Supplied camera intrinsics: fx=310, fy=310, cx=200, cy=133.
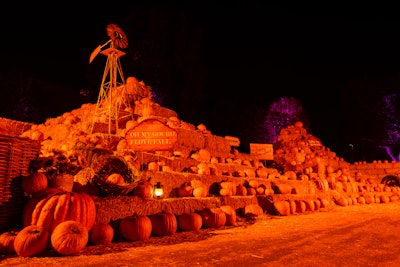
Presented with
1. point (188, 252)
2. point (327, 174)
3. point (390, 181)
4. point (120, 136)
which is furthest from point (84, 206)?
point (390, 181)

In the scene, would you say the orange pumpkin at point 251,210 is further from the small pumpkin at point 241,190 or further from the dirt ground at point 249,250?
the dirt ground at point 249,250

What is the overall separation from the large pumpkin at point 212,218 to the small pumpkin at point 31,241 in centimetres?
295

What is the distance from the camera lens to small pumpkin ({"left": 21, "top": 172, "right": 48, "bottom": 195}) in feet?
12.7

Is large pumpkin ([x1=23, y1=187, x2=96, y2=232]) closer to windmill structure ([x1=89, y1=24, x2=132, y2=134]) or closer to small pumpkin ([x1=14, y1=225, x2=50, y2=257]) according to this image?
small pumpkin ([x1=14, y1=225, x2=50, y2=257])

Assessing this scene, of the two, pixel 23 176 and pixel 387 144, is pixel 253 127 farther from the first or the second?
pixel 23 176

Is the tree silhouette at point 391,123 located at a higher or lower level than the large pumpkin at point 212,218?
higher

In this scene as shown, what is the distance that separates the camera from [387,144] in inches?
840

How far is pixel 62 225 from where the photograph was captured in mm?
3490

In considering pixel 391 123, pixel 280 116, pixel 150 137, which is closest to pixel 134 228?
pixel 150 137

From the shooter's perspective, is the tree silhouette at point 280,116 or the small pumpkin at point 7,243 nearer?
the small pumpkin at point 7,243

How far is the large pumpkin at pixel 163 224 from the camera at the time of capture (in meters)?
4.83

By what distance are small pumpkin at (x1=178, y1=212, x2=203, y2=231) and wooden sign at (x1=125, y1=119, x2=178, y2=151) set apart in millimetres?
1620

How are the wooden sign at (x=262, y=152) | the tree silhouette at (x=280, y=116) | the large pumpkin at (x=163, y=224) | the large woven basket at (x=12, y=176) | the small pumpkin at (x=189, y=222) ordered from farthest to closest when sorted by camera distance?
the tree silhouette at (x=280, y=116)
the wooden sign at (x=262, y=152)
the small pumpkin at (x=189, y=222)
the large pumpkin at (x=163, y=224)
the large woven basket at (x=12, y=176)

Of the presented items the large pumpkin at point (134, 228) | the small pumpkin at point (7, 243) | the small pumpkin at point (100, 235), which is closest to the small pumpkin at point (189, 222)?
the large pumpkin at point (134, 228)
